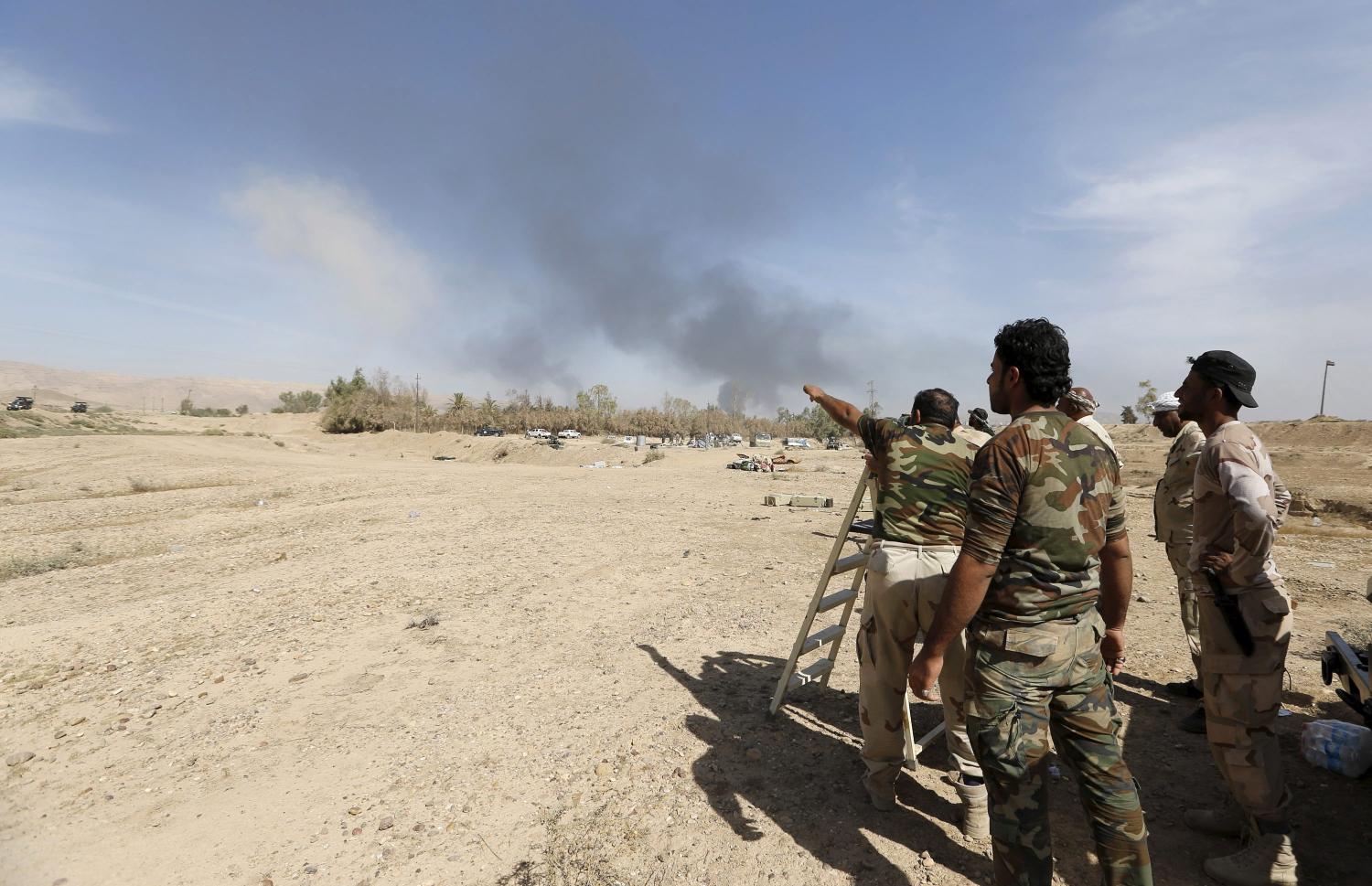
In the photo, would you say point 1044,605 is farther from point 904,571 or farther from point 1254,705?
point 1254,705

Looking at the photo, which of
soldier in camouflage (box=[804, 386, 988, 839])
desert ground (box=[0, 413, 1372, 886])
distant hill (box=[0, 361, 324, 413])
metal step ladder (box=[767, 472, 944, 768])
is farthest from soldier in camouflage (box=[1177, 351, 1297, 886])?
distant hill (box=[0, 361, 324, 413])

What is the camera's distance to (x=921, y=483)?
2834 mm

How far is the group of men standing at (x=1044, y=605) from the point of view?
6.68ft

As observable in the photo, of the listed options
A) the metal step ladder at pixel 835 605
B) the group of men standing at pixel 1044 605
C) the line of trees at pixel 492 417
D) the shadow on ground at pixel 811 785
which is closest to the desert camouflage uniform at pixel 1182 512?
the group of men standing at pixel 1044 605

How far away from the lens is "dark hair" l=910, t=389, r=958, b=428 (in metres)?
3.03

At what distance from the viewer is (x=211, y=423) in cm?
5056

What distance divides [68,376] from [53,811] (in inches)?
8471

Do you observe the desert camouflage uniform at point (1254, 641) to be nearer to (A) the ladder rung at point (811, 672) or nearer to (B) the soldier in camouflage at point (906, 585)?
(B) the soldier in camouflage at point (906, 585)

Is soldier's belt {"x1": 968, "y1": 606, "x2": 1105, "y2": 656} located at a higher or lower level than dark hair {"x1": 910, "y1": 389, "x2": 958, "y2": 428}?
lower

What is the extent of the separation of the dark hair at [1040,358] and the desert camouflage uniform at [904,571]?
0.72 metres

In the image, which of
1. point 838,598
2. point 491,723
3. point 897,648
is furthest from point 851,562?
point 491,723

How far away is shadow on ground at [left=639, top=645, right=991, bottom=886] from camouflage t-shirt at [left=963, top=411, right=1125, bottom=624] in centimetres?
132

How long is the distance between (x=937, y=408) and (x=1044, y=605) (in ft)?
4.01

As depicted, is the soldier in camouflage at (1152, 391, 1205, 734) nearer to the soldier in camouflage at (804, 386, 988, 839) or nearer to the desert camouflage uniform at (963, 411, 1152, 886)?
the soldier in camouflage at (804, 386, 988, 839)
